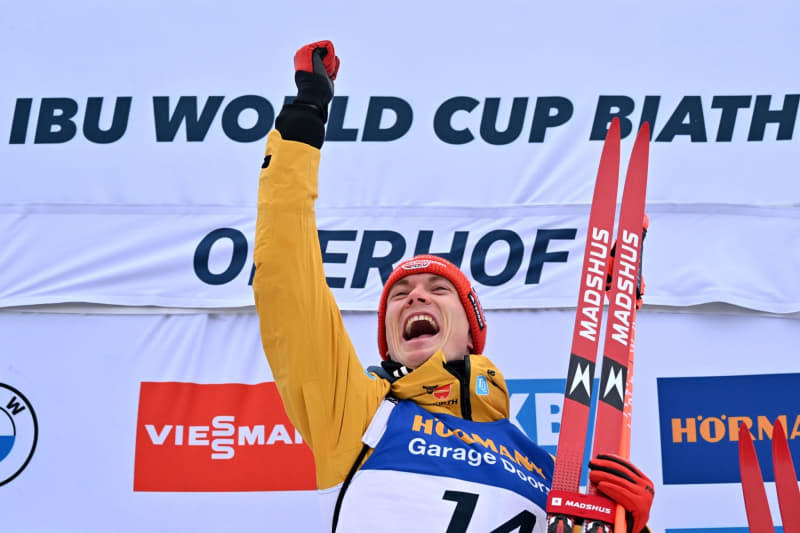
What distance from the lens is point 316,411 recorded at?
5.77 ft

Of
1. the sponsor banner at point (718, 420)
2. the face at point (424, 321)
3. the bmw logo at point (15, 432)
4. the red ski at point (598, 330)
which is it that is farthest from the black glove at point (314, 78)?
the bmw logo at point (15, 432)

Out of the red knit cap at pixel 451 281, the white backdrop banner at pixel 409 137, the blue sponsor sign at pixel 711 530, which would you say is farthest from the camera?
the white backdrop banner at pixel 409 137

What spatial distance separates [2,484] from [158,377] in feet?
2.06

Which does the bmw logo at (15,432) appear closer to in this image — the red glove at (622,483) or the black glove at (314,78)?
the black glove at (314,78)

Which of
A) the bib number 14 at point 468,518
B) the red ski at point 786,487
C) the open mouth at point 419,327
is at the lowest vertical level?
the bib number 14 at point 468,518

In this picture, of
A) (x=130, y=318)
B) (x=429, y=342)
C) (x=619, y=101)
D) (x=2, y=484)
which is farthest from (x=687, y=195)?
(x=2, y=484)

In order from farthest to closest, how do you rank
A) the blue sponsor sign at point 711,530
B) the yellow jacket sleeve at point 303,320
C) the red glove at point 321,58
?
1. the blue sponsor sign at point 711,530
2. the red glove at point 321,58
3. the yellow jacket sleeve at point 303,320

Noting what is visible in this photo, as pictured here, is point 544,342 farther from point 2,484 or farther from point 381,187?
point 2,484

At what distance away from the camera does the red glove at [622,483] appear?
5.76 ft

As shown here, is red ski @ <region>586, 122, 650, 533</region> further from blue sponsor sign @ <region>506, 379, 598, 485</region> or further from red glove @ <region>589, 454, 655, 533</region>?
blue sponsor sign @ <region>506, 379, 598, 485</region>

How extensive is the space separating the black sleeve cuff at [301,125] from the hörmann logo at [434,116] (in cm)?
158

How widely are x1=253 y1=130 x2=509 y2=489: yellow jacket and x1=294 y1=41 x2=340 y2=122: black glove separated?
10 centimetres

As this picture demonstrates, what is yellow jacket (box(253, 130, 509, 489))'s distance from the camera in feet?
5.50

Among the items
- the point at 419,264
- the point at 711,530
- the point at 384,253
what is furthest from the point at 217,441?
the point at 711,530
